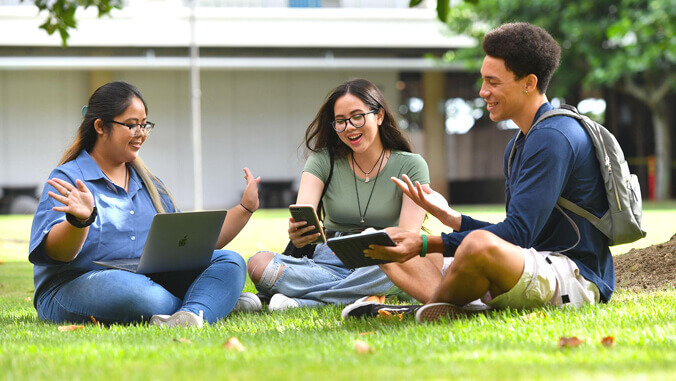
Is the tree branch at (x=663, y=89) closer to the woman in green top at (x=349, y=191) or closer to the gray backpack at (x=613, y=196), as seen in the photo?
the woman in green top at (x=349, y=191)

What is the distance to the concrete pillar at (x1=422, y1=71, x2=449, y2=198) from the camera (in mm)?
26359

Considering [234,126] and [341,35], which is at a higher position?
[341,35]

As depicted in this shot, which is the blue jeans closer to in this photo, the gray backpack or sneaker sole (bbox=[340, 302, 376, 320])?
sneaker sole (bbox=[340, 302, 376, 320])

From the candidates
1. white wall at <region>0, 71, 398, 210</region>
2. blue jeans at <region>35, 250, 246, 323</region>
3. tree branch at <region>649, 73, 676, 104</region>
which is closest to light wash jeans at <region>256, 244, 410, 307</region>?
blue jeans at <region>35, 250, 246, 323</region>

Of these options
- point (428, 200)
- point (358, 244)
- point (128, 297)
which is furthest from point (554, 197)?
point (128, 297)

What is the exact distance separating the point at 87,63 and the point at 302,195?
18.6 m

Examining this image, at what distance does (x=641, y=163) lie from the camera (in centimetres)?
2495

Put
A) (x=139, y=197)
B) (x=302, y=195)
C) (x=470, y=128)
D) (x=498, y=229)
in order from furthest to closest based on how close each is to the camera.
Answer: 1. (x=470, y=128)
2. (x=302, y=195)
3. (x=139, y=197)
4. (x=498, y=229)

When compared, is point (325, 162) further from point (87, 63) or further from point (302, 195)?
point (87, 63)

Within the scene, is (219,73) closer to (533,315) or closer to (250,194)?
Result: (250,194)

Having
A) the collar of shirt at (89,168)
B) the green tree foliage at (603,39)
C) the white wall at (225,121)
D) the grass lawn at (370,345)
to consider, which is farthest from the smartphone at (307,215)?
the white wall at (225,121)

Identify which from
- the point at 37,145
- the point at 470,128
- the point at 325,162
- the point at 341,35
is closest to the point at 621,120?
the point at 470,128

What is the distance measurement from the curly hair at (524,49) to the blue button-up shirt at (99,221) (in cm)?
205

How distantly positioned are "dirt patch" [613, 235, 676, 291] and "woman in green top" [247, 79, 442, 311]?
149 centimetres
